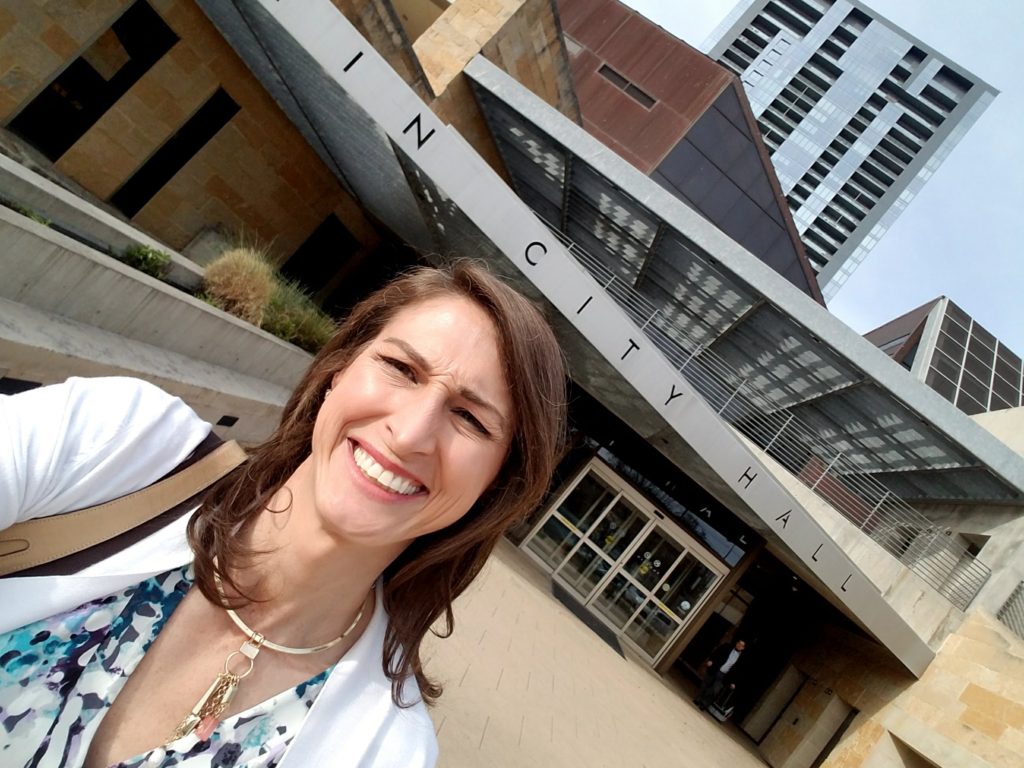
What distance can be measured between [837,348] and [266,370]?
768cm

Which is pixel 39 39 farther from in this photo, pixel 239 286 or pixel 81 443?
Result: pixel 81 443

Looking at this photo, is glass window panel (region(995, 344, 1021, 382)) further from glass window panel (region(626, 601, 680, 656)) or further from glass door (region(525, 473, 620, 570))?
glass door (region(525, 473, 620, 570))

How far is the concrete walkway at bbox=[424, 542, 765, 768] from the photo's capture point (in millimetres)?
4938

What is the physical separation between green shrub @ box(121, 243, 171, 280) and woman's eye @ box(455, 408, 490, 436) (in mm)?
4922

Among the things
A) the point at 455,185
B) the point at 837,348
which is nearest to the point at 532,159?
the point at 455,185

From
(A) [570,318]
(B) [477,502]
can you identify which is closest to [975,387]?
(A) [570,318]

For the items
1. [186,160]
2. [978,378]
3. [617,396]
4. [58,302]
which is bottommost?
[58,302]

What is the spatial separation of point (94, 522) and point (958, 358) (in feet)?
108

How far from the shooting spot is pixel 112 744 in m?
1.50

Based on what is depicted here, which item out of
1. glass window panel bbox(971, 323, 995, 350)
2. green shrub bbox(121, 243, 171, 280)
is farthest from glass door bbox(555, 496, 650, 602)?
glass window panel bbox(971, 323, 995, 350)

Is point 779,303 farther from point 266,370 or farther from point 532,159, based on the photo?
point 266,370

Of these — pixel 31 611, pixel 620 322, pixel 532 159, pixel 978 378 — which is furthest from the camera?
pixel 978 378

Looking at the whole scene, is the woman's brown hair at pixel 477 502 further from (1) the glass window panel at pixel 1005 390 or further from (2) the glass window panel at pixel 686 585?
(1) the glass window panel at pixel 1005 390

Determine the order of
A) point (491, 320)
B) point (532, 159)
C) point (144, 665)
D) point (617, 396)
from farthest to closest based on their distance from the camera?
point (532, 159), point (617, 396), point (491, 320), point (144, 665)
